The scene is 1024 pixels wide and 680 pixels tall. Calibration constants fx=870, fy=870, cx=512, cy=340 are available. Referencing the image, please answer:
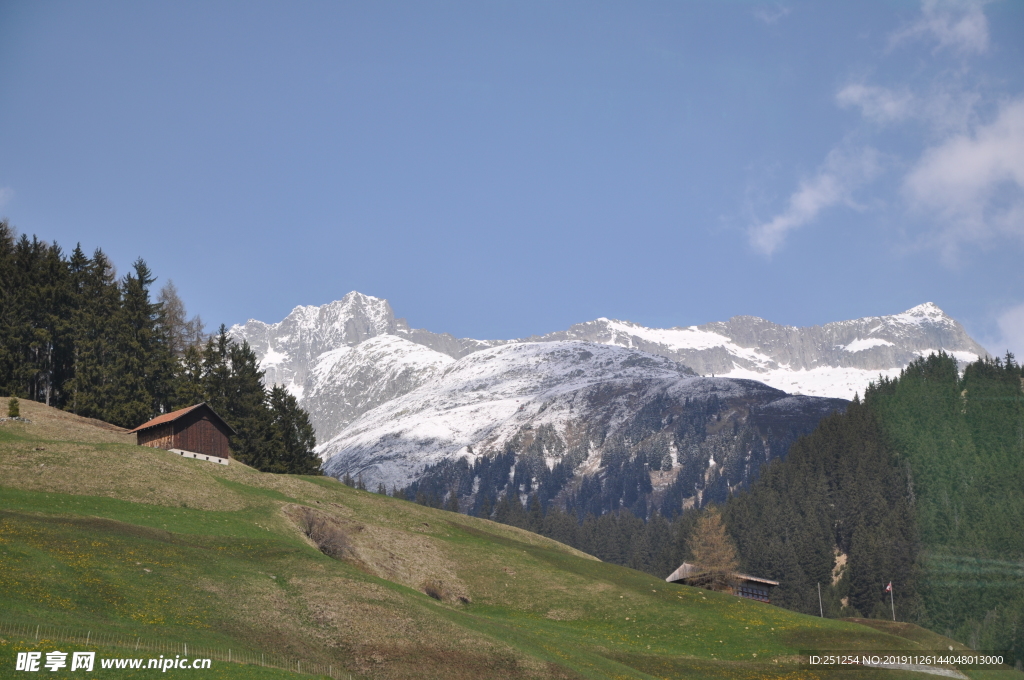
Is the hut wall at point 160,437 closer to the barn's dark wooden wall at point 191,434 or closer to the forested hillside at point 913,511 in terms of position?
the barn's dark wooden wall at point 191,434

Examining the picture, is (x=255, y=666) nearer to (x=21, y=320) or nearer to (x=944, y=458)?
(x=21, y=320)

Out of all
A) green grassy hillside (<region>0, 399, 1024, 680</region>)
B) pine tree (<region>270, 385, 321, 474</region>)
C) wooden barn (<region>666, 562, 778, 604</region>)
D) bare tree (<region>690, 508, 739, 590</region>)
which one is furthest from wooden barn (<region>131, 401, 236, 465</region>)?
bare tree (<region>690, 508, 739, 590</region>)

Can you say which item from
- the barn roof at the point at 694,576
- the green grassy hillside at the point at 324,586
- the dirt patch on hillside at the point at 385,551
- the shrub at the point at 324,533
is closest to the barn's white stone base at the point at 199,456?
the green grassy hillside at the point at 324,586

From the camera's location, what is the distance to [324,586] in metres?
55.2

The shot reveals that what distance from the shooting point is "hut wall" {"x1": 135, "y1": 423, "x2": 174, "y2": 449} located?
3529 inches

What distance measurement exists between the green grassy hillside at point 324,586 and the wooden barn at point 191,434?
3.58m

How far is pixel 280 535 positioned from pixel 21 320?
189 ft

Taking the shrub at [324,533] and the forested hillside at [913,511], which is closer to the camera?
the shrub at [324,533]

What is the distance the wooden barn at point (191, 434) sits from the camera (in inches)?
3531

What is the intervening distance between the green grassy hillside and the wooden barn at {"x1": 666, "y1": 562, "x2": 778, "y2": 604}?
1081 centimetres

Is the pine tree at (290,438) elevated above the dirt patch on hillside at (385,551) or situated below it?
above

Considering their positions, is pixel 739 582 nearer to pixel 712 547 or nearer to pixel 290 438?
pixel 712 547

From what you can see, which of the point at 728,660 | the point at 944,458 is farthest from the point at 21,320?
the point at 944,458

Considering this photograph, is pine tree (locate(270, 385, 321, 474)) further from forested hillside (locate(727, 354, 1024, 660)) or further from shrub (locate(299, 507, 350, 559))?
forested hillside (locate(727, 354, 1024, 660))
